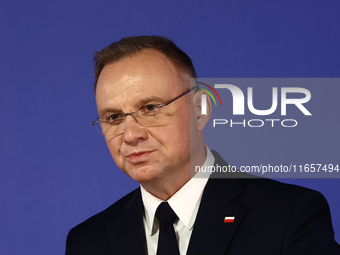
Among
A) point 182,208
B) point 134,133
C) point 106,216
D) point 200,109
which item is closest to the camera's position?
point 134,133

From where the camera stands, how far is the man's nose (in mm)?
2031

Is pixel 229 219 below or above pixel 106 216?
above

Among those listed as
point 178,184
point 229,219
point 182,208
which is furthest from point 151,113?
point 229,219

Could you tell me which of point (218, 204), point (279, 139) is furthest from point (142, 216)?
point (279, 139)

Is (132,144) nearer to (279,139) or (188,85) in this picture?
(188,85)

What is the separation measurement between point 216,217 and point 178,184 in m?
0.24

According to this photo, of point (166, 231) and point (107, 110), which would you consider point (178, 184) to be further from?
point (107, 110)

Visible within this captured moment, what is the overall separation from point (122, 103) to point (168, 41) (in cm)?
45

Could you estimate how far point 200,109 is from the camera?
2291 mm

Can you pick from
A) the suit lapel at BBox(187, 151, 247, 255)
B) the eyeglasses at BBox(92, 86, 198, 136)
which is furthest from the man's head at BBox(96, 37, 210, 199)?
the suit lapel at BBox(187, 151, 247, 255)

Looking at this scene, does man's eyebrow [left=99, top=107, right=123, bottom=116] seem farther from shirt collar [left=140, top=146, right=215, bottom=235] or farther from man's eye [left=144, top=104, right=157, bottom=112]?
shirt collar [left=140, top=146, right=215, bottom=235]

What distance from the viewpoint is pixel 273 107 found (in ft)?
10.5

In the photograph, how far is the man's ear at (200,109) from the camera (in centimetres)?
225

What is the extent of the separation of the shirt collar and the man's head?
0.11 ft
